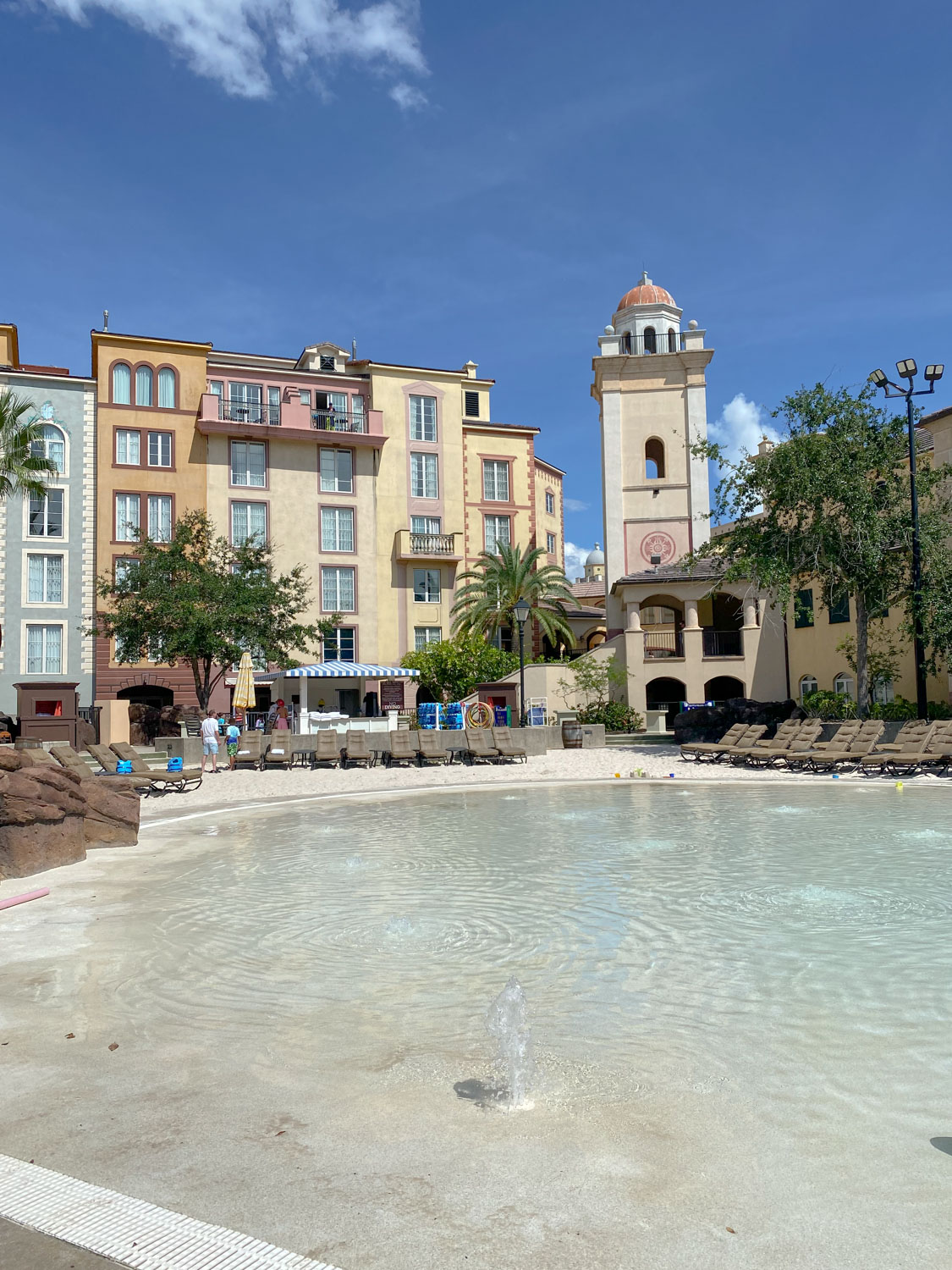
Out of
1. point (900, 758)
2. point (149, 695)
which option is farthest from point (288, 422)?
point (900, 758)

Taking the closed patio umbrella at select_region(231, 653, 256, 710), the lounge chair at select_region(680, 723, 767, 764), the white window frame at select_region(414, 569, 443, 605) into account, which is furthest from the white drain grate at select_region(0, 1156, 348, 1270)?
the white window frame at select_region(414, 569, 443, 605)

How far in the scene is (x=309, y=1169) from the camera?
378 centimetres

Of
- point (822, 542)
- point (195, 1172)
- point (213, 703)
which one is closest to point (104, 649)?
point (213, 703)

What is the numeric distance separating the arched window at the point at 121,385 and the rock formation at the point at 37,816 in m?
34.0

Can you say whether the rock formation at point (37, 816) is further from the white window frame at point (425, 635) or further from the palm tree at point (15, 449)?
the white window frame at point (425, 635)

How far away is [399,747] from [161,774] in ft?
23.4

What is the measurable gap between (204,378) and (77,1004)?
41.5m

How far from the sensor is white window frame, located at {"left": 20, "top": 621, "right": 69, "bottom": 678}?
40062 millimetres

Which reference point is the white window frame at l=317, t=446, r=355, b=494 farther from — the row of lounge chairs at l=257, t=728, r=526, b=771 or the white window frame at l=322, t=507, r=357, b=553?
the row of lounge chairs at l=257, t=728, r=526, b=771

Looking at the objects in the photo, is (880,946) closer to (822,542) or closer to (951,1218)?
(951,1218)

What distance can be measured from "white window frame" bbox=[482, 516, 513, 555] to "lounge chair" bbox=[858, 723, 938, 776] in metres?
28.6

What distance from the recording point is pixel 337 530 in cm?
4522

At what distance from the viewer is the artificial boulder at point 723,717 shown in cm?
2973

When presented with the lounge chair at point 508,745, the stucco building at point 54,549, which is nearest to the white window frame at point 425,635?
the stucco building at point 54,549
